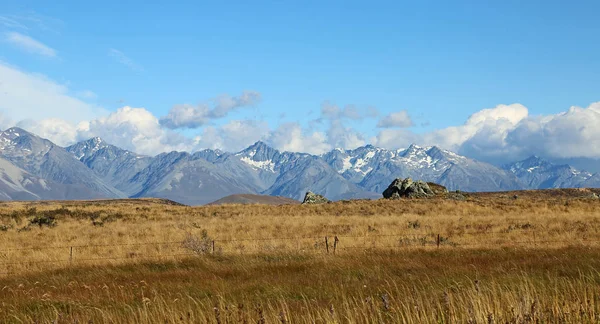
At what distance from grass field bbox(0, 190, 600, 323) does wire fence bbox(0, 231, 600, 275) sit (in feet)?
0.29

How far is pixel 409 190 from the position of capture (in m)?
73.4

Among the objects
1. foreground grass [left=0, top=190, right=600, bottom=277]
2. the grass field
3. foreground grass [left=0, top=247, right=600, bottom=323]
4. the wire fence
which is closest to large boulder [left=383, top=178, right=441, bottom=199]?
foreground grass [left=0, top=190, right=600, bottom=277]

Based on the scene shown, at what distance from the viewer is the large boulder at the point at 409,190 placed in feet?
236

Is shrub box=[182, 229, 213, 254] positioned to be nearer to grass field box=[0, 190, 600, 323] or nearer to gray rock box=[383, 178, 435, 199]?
grass field box=[0, 190, 600, 323]

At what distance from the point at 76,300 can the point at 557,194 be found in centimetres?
8309

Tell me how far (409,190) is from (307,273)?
60389 mm

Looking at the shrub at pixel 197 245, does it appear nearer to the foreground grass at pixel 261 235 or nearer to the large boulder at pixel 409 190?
the foreground grass at pixel 261 235

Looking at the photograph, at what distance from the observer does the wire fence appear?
70.8ft

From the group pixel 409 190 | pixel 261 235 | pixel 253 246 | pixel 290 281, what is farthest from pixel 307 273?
pixel 409 190

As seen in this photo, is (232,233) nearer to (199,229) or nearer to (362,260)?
(199,229)

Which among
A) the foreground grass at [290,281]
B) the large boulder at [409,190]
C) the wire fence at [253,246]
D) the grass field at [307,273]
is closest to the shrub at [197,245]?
the wire fence at [253,246]

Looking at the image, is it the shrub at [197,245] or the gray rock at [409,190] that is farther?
the gray rock at [409,190]

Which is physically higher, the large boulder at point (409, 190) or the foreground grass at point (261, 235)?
the large boulder at point (409, 190)

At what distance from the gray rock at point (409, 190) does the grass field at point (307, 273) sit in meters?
33.7
